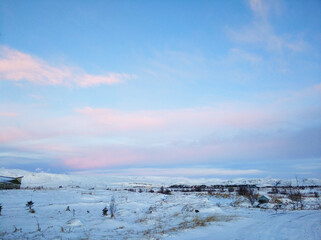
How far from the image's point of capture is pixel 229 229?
11.7 meters

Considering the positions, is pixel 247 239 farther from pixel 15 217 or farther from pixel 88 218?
pixel 15 217

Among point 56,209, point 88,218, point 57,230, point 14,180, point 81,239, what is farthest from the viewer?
point 14,180

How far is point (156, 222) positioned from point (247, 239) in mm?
5979

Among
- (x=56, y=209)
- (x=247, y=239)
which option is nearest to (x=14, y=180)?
(x=56, y=209)

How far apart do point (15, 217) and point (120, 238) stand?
25.2 feet

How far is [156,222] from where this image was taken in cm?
1386

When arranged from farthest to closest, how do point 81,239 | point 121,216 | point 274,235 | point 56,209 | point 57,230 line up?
point 56,209, point 121,216, point 57,230, point 274,235, point 81,239

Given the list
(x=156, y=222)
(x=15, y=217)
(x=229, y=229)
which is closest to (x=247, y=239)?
(x=229, y=229)

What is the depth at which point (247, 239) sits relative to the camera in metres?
9.28

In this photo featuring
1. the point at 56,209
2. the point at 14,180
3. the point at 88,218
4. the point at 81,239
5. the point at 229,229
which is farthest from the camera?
the point at 14,180

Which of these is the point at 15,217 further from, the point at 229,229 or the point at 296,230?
the point at 296,230

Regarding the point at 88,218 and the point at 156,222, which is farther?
the point at 88,218

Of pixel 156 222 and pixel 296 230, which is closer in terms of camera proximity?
pixel 296 230

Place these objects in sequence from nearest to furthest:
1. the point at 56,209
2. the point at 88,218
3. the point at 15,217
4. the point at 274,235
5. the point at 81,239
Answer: the point at 81,239, the point at 274,235, the point at 15,217, the point at 88,218, the point at 56,209
